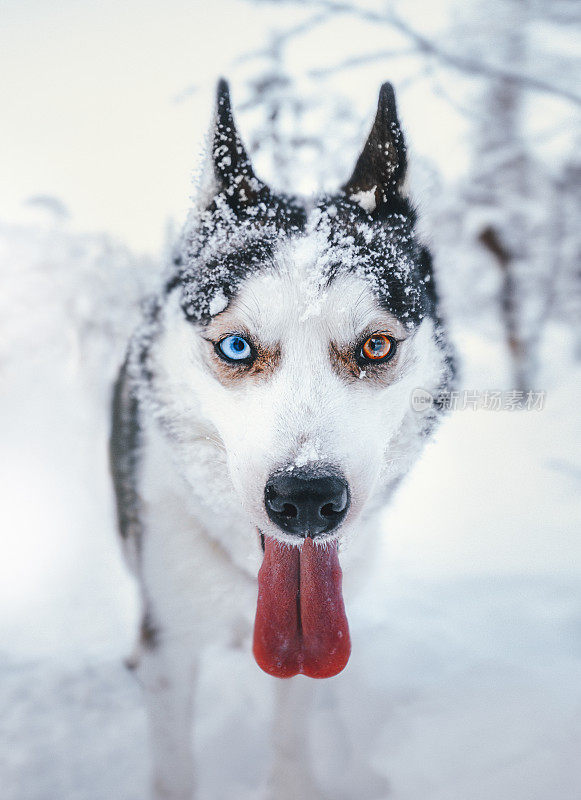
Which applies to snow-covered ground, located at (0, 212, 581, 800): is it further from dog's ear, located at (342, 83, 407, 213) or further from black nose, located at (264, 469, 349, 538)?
dog's ear, located at (342, 83, 407, 213)

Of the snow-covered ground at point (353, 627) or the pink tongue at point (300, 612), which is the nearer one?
the pink tongue at point (300, 612)

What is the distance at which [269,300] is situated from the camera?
3.04 ft

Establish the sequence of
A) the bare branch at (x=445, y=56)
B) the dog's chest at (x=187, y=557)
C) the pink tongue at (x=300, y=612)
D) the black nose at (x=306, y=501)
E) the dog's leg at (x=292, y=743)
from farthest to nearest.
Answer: the bare branch at (x=445, y=56) < the dog's leg at (x=292, y=743) < the dog's chest at (x=187, y=557) < the pink tongue at (x=300, y=612) < the black nose at (x=306, y=501)

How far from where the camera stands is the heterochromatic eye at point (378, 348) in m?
0.98

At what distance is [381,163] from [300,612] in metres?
1.03

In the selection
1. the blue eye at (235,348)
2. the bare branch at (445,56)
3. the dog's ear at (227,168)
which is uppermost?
the bare branch at (445,56)

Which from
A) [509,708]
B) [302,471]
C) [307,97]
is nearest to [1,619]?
[302,471]

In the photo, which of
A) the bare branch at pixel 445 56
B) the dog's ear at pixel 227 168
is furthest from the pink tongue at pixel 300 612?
the bare branch at pixel 445 56

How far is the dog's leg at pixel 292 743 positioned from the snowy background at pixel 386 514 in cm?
7

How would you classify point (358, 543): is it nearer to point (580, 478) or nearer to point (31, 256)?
point (31, 256)

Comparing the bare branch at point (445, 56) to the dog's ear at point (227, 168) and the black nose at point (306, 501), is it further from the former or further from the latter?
the black nose at point (306, 501)

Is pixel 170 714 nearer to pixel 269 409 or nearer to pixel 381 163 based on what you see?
pixel 269 409

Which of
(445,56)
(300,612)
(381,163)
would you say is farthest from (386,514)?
(445,56)

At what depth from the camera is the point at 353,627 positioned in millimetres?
1790
